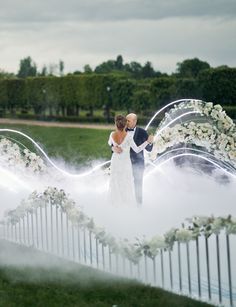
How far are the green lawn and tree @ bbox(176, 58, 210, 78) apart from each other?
821cm

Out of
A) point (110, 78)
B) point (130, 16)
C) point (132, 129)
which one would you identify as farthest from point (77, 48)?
point (132, 129)

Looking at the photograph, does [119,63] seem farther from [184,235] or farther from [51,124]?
[184,235]

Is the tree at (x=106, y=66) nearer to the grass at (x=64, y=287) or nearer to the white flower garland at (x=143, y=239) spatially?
the white flower garland at (x=143, y=239)

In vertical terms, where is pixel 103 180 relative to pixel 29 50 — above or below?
Result: below

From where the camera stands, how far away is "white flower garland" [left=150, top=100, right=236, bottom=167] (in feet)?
42.8

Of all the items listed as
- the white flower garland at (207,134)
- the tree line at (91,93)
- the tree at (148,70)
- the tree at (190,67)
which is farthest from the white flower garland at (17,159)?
the tree at (148,70)

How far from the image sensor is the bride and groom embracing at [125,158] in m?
10.0

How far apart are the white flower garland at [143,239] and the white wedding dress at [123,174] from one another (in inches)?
54.0

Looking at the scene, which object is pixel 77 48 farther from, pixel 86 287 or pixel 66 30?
pixel 86 287

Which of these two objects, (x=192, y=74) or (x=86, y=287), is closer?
(x=86, y=287)

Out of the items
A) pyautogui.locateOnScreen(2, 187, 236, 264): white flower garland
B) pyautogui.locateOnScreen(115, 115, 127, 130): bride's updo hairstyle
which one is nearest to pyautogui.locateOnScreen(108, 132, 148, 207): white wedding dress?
pyautogui.locateOnScreen(115, 115, 127, 130): bride's updo hairstyle

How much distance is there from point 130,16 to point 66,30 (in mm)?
2741

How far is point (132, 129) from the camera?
10.3 metres

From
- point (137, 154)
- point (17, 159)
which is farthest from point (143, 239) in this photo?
point (17, 159)
